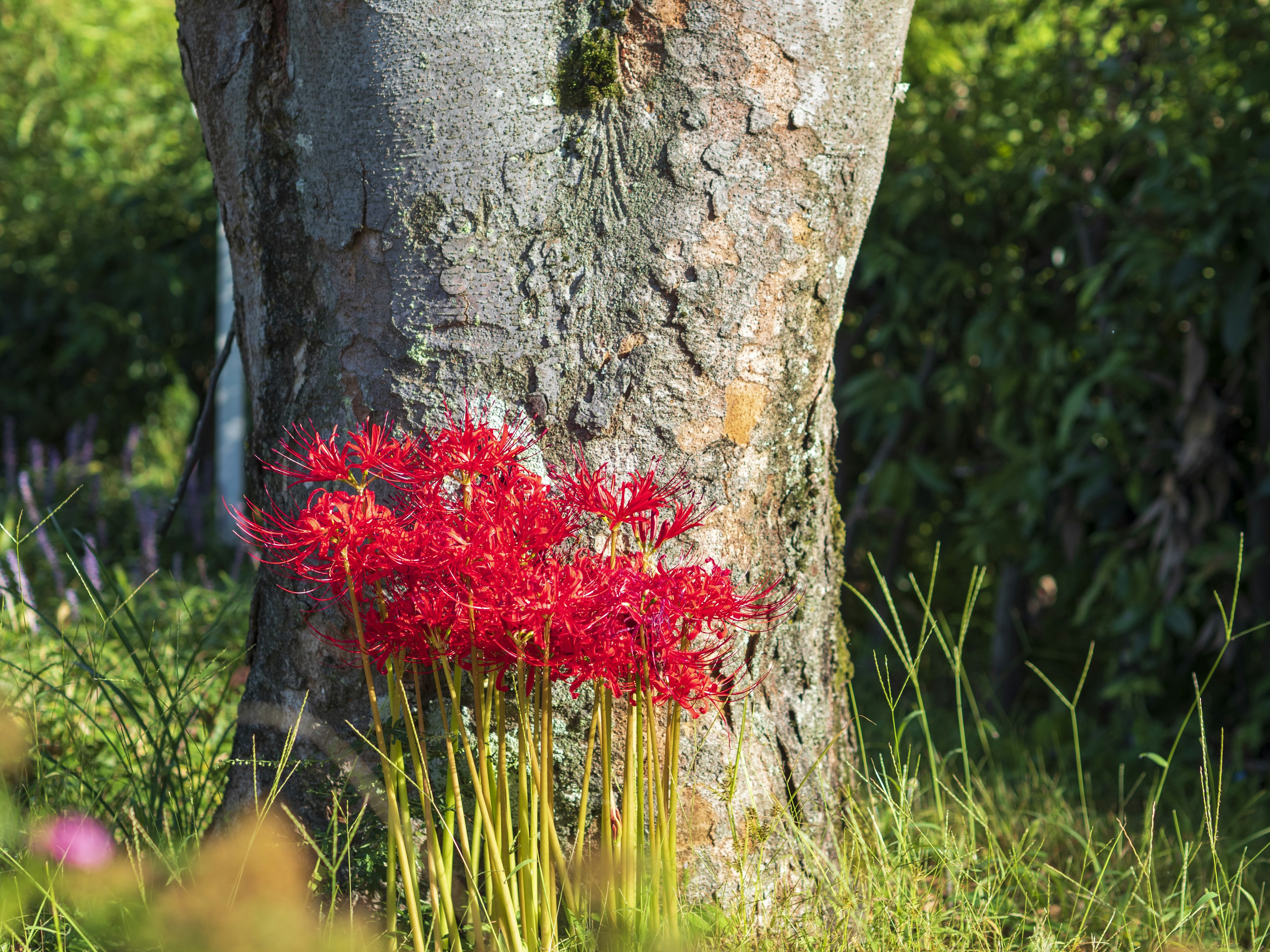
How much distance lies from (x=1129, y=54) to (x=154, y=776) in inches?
124

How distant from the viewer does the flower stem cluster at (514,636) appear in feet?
3.53

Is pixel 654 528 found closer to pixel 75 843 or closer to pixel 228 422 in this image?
pixel 75 843

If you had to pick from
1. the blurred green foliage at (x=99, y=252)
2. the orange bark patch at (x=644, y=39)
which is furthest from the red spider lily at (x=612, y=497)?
the blurred green foliage at (x=99, y=252)

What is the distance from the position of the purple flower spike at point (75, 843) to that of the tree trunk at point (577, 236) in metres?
0.22

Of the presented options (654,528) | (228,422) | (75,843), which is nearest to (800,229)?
(654,528)

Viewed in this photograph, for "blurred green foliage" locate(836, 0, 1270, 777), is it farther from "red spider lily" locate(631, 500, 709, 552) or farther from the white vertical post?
the white vertical post

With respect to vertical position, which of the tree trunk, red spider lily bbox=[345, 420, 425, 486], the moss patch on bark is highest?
the moss patch on bark

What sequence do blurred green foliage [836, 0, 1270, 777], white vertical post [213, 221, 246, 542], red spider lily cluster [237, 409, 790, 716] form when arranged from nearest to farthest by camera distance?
red spider lily cluster [237, 409, 790, 716]
blurred green foliage [836, 0, 1270, 777]
white vertical post [213, 221, 246, 542]

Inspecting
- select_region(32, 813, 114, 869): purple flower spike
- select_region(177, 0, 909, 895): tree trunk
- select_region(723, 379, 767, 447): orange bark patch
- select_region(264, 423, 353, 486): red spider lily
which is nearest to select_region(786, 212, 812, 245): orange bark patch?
select_region(177, 0, 909, 895): tree trunk

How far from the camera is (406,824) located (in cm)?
118

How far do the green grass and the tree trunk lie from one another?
0.39 feet

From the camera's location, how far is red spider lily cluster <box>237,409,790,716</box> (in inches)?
41.8

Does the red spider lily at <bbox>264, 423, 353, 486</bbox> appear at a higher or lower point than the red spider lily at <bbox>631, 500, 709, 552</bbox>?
higher

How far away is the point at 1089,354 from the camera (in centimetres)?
284
